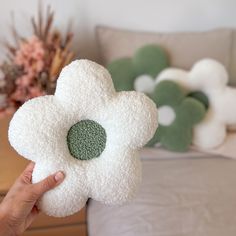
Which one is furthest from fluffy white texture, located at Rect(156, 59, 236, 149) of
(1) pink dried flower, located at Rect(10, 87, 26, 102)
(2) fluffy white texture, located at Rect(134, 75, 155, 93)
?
(1) pink dried flower, located at Rect(10, 87, 26, 102)

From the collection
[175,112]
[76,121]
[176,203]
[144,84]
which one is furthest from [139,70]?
[76,121]

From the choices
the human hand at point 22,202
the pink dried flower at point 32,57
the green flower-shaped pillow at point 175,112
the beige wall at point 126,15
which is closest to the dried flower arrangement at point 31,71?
the pink dried flower at point 32,57

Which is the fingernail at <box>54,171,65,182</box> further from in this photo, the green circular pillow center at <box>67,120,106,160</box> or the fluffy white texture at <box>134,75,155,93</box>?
the fluffy white texture at <box>134,75,155,93</box>

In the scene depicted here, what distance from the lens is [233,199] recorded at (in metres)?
1.30

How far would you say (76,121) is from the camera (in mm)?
694

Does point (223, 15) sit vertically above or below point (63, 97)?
below

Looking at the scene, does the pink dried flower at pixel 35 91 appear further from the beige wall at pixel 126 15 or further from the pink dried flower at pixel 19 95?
the beige wall at pixel 126 15

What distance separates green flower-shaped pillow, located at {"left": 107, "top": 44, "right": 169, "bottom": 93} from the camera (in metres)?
→ 1.58

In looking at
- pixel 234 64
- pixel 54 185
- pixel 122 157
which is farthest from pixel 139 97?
pixel 234 64

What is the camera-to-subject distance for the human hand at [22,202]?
682 millimetres

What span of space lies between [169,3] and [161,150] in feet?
2.66

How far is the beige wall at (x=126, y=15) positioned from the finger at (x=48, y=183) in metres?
1.32

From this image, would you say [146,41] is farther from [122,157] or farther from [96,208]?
[122,157]

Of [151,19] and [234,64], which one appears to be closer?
[234,64]
